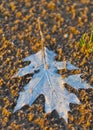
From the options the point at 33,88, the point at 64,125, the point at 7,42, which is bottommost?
the point at 64,125

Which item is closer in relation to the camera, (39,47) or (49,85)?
(49,85)

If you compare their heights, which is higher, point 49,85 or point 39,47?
point 39,47

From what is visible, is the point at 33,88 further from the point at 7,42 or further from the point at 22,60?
the point at 7,42

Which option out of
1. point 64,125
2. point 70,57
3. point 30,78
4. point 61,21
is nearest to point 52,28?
point 61,21

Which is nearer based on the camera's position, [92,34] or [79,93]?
[79,93]
